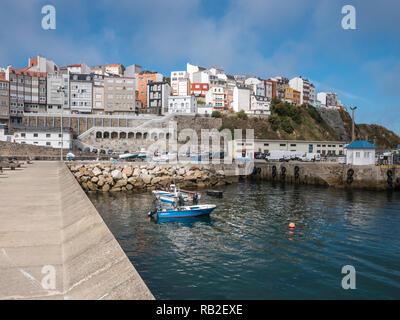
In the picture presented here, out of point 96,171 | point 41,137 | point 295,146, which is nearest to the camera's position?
point 96,171

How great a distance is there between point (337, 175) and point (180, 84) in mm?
98505

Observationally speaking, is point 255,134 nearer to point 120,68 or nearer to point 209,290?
point 120,68

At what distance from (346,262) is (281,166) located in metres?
43.7

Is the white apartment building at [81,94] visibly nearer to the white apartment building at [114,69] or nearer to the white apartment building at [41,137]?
the white apartment building at [41,137]

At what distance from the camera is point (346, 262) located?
51.7ft

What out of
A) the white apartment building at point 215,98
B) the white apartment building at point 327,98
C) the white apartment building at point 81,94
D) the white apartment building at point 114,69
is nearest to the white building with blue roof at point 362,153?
the white apartment building at point 215,98

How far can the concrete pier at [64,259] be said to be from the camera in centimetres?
531

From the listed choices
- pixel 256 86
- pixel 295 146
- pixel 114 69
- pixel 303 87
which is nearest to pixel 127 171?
pixel 295 146

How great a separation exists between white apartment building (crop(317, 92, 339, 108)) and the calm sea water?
170 m

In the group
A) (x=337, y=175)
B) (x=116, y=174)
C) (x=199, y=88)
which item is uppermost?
(x=199, y=88)

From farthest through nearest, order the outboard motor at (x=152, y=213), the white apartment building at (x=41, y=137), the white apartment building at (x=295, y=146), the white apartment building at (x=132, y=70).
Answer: the white apartment building at (x=132, y=70) < the white apartment building at (x=295, y=146) < the white apartment building at (x=41, y=137) < the outboard motor at (x=152, y=213)

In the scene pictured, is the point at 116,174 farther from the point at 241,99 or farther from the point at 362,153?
the point at 241,99

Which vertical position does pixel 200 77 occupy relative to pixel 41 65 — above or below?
above

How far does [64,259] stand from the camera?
23.2 ft
